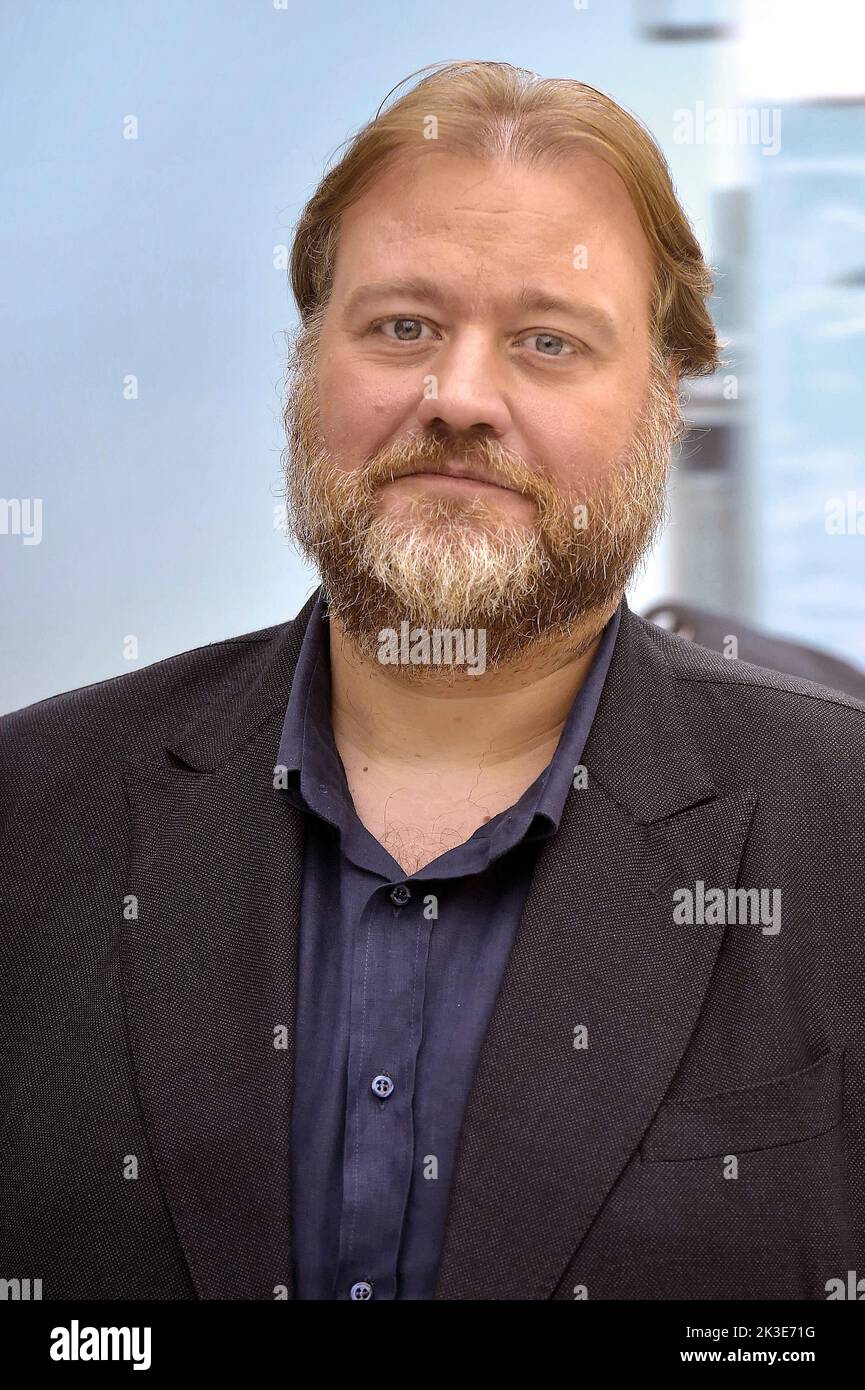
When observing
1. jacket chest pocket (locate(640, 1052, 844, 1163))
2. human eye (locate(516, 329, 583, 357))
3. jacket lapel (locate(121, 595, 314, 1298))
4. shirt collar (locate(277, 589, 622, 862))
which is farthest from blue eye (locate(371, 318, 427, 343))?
jacket chest pocket (locate(640, 1052, 844, 1163))

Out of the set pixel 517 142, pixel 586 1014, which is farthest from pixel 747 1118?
pixel 517 142

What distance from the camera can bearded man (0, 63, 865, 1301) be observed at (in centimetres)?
129

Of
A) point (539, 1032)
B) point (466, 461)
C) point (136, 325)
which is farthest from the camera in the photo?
point (136, 325)

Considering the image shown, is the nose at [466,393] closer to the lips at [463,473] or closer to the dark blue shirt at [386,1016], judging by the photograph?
the lips at [463,473]

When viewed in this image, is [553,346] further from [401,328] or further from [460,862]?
[460,862]

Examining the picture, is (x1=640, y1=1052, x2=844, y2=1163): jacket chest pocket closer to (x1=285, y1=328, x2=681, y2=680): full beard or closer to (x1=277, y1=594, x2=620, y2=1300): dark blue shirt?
(x1=277, y1=594, x2=620, y2=1300): dark blue shirt

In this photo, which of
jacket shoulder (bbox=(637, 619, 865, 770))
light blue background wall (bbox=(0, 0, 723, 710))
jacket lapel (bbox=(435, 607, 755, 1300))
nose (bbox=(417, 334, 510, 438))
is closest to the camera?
jacket lapel (bbox=(435, 607, 755, 1300))

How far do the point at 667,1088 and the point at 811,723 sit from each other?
1.63ft

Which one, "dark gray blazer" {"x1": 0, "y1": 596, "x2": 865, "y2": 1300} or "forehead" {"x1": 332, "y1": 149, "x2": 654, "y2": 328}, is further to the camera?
"forehead" {"x1": 332, "y1": 149, "x2": 654, "y2": 328}

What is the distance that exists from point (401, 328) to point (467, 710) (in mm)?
453

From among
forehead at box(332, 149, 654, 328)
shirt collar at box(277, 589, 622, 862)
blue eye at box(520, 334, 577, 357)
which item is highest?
forehead at box(332, 149, 654, 328)

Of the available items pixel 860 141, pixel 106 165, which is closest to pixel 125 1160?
pixel 106 165

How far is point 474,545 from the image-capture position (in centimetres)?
144

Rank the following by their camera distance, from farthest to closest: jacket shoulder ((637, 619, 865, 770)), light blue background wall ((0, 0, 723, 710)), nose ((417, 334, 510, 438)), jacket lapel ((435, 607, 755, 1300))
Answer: light blue background wall ((0, 0, 723, 710)) < jacket shoulder ((637, 619, 865, 770)) < nose ((417, 334, 510, 438)) < jacket lapel ((435, 607, 755, 1300))
